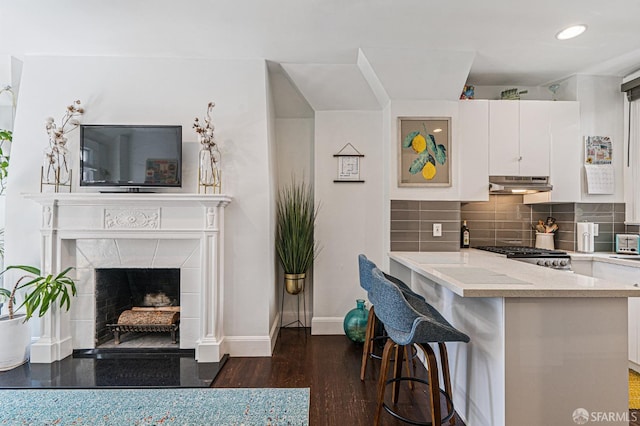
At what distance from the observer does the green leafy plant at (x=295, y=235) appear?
10.8 feet

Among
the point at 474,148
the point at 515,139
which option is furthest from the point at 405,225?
the point at 515,139

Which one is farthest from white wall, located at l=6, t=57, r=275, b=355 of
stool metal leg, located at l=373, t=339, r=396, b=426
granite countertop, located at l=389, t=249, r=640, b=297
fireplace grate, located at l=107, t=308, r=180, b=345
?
granite countertop, located at l=389, t=249, r=640, b=297

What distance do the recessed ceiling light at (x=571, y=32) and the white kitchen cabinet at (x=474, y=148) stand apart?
708mm

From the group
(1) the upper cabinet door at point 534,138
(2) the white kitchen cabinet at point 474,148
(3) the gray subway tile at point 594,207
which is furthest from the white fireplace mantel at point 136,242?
(3) the gray subway tile at point 594,207

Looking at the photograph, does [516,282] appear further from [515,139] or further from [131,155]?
[131,155]

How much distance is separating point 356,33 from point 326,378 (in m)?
2.58

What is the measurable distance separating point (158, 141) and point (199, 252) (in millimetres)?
982

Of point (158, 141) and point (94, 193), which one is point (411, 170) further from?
point (94, 193)

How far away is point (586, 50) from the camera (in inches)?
109

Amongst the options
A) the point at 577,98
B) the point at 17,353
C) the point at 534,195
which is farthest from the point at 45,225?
the point at 577,98

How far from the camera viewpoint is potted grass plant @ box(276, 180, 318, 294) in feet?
10.8

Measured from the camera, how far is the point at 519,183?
3.07 m

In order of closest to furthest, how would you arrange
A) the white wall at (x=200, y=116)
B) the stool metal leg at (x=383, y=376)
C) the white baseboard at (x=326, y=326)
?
the stool metal leg at (x=383, y=376)
the white wall at (x=200, y=116)
the white baseboard at (x=326, y=326)

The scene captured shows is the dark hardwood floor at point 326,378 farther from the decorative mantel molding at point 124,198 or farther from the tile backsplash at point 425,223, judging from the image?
the decorative mantel molding at point 124,198
